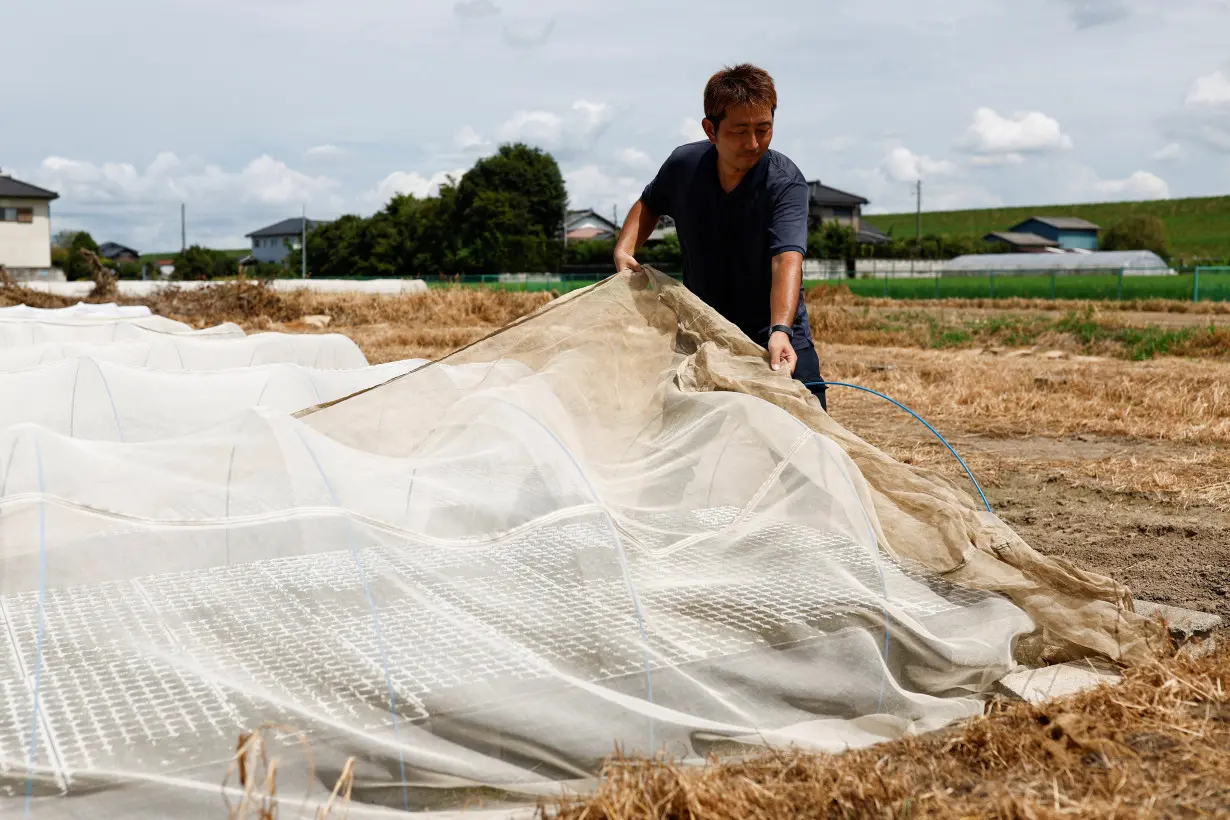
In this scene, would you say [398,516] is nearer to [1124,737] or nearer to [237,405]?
[1124,737]

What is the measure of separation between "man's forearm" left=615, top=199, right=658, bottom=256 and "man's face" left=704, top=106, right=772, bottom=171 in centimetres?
52

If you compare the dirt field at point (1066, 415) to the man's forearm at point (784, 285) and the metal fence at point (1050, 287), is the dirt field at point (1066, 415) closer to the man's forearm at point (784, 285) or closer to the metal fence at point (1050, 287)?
the man's forearm at point (784, 285)

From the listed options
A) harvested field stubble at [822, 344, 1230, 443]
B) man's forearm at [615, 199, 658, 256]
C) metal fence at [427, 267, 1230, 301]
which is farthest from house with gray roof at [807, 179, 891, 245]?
man's forearm at [615, 199, 658, 256]

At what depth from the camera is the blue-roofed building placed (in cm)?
8575

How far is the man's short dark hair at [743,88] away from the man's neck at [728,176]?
25cm

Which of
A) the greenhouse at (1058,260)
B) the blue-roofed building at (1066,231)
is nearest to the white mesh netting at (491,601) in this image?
the greenhouse at (1058,260)

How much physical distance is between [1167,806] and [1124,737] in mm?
350

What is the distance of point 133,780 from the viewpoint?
2189 mm

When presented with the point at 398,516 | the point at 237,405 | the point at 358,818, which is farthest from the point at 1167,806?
the point at 237,405

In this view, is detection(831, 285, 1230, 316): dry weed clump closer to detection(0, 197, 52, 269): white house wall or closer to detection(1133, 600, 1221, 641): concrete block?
detection(1133, 600, 1221, 641): concrete block

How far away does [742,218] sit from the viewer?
12.2ft

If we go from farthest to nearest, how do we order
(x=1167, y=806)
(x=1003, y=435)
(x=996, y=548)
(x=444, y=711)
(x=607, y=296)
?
(x=1003, y=435) < (x=607, y=296) < (x=996, y=548) < (x=444, y=711) < (x=1167, y=806)

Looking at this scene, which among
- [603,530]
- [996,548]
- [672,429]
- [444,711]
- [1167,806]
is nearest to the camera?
[1167,806]

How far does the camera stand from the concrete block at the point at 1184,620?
329 centimetres
